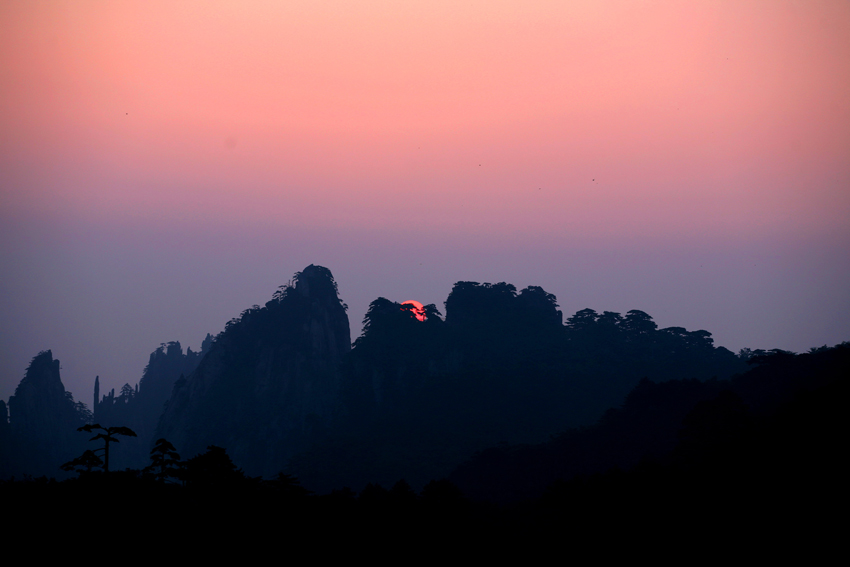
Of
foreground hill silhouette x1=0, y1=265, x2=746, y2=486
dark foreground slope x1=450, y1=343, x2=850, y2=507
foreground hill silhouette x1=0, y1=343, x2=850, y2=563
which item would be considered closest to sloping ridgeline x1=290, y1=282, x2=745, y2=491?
foreground hill silhouette x1=0, y1=265, x2=746, y2=486

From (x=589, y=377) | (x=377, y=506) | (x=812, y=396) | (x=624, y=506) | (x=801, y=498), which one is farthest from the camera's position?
(x=589, y=377)

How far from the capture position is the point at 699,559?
144 ft

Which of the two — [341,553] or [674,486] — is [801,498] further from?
[341,553]

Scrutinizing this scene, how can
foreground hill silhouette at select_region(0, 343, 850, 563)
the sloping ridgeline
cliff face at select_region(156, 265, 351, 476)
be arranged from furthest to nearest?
cliff face at select_region(156, 265, 351, 476) → the sloping ridgeline → foreground hill silhouette at select_region(0, 343, 850, 563)

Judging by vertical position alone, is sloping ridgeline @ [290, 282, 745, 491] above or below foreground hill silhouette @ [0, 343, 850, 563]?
above

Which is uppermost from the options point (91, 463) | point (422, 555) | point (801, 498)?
point (91, 463)

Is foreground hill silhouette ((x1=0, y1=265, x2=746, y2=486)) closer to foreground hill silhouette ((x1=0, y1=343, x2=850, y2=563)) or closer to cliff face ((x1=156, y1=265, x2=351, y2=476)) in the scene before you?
cliff face ((x1=156, y1=265, x2=351, y2=476))

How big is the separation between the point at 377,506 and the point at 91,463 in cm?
2048

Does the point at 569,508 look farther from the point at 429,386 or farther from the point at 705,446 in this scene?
the point at 429,386

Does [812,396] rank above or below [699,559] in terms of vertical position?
above

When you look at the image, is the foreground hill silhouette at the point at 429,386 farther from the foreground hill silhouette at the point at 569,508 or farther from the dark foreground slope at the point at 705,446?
the foreground hill silhouette at the point at 569,508

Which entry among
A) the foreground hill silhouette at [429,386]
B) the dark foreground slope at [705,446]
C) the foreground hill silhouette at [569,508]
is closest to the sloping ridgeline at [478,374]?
the foreground hill silhouette at [429,386]

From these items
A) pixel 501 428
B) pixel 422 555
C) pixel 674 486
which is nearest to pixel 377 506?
pixel 422 555

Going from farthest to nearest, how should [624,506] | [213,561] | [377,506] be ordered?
1. [377,506]
2. [624,506]
3. [213,561]
